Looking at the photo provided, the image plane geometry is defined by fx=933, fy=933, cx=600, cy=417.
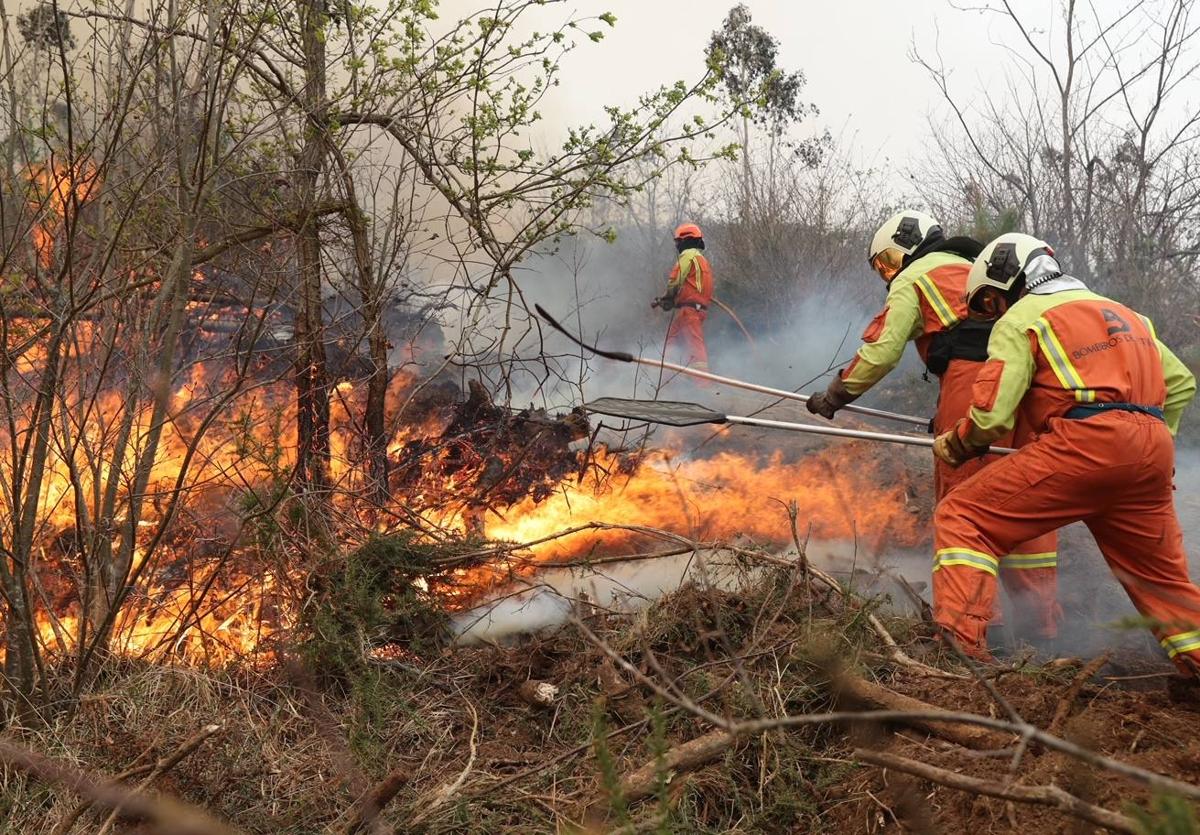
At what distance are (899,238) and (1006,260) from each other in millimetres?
1205

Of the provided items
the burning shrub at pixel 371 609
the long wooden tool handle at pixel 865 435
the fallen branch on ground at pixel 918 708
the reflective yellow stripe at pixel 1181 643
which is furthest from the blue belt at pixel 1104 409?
the burning shrub at pixel 371 609

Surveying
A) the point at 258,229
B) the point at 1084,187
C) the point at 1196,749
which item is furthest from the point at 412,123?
A: the point at 1084,187

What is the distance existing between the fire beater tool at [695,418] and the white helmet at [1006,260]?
79cm

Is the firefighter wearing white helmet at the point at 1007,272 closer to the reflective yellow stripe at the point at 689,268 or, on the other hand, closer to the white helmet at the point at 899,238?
the white helmet at the point at 899,238

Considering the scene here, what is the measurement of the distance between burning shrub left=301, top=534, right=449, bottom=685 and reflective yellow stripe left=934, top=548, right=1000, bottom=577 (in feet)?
7.64

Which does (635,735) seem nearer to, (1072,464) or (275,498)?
(275,498)

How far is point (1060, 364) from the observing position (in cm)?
396

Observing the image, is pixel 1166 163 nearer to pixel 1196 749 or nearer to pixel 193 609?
pixel 1196 749

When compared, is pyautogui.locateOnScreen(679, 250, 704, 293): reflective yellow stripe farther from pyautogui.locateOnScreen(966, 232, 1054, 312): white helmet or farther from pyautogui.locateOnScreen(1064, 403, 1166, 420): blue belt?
pyautogui.locateOnScreen(1064, 403, 1166, 420): blue belt

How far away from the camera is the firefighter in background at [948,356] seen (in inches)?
191

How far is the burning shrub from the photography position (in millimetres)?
4141

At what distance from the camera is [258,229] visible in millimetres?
5406

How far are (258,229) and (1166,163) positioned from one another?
30.5 feet

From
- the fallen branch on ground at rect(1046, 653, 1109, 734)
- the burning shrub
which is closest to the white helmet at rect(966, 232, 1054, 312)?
the fallen branch on ground at rect(1046, 653, 1109, 734)
